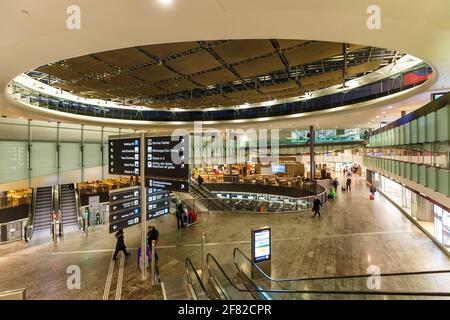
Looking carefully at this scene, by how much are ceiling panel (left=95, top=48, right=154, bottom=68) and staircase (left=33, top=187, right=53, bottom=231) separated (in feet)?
36.3

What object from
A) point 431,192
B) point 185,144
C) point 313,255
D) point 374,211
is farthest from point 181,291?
point 374,211

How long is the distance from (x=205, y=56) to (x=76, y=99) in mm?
13627

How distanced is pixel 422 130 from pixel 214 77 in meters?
8.56

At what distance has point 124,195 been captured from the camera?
6.48 meters

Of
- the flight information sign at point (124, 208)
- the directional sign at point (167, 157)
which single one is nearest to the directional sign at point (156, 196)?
the flight information sign at point (124, 208)

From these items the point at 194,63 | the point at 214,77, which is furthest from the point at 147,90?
the point at 194,63

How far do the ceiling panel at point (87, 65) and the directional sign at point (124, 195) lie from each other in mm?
4840

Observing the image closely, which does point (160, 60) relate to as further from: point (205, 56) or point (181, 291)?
point (181, 291)

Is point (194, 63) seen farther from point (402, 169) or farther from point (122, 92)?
point (402, 169)

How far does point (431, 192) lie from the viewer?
331 inches

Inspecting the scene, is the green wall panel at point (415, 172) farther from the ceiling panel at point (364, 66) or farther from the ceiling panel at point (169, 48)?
the ceiling panel at point (169, 48)

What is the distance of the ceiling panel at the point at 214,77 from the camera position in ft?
31.9

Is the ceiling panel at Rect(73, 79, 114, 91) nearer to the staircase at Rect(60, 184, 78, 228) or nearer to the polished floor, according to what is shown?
the polished floor

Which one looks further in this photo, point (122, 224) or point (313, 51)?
point (313, 51)
